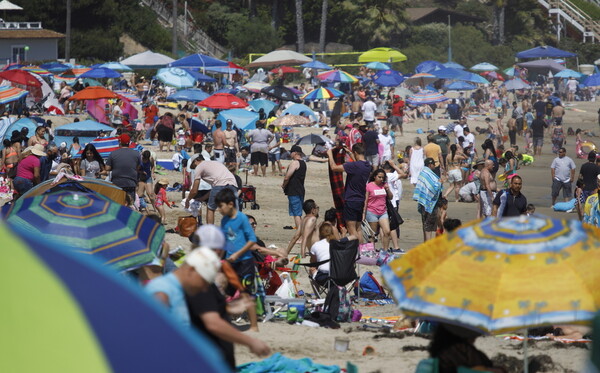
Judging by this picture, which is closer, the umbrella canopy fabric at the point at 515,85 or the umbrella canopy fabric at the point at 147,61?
the umbrella canopy fabric at the point at 147,61

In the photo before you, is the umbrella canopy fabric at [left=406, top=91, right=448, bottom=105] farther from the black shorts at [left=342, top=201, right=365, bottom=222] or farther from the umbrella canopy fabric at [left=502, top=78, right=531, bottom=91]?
the black shorts at [left=342, top=201, right=365, bottom=222]

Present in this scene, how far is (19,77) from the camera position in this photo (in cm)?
2750

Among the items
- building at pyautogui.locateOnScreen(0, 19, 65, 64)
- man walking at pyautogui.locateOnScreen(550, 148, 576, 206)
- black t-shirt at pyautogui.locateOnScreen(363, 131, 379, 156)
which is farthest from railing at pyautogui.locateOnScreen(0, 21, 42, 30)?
man walking at pyautogui.locateOnScreen(550, 148, 576, 206)

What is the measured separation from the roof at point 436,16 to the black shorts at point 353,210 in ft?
160

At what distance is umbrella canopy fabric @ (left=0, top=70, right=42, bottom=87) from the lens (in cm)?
2697

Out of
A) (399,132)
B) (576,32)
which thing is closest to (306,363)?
(399,132)

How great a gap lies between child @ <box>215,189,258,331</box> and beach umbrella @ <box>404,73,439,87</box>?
102 feet

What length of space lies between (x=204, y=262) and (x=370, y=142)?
15.2 metres

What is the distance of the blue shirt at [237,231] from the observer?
8922 millimetres

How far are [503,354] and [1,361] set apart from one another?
5.95 meters

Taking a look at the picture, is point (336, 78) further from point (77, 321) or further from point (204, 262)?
point (77, 321)

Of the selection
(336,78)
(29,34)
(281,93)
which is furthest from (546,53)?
(29,34)

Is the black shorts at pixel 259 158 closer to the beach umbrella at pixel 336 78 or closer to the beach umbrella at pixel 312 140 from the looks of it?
the beach umbrella at pixel 312 140

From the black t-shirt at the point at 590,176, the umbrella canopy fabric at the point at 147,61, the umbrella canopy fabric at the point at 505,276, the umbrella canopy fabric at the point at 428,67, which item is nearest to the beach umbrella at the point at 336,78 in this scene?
the umbrella canopy fabric at the point at 147,61
